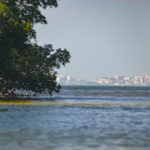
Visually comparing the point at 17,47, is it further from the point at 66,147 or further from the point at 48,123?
the point at 66,147

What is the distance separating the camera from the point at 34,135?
18.1 metres

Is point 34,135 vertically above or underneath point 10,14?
underneath

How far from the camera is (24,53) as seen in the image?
Result: 54031 millimetres

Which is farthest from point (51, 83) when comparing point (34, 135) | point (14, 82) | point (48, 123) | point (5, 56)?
point (34, 135)

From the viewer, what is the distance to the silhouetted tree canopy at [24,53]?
48.7 meters

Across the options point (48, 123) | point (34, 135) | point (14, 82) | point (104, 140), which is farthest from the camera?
point (14, 82)

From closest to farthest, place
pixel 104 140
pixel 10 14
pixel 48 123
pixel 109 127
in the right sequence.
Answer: pixel 104 140 < pixel 109 127 < pixel 48 123 < pixel 10 14

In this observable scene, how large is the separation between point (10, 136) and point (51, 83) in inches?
1498

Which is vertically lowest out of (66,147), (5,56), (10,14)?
(66,147)

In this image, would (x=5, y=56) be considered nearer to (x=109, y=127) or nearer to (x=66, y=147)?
(x=109, y=127)

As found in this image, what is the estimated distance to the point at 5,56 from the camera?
49.0 m

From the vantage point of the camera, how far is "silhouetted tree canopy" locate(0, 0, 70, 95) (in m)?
48.7

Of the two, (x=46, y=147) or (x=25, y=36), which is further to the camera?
(x=25, y=36)

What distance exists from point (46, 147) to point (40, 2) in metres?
43.6
